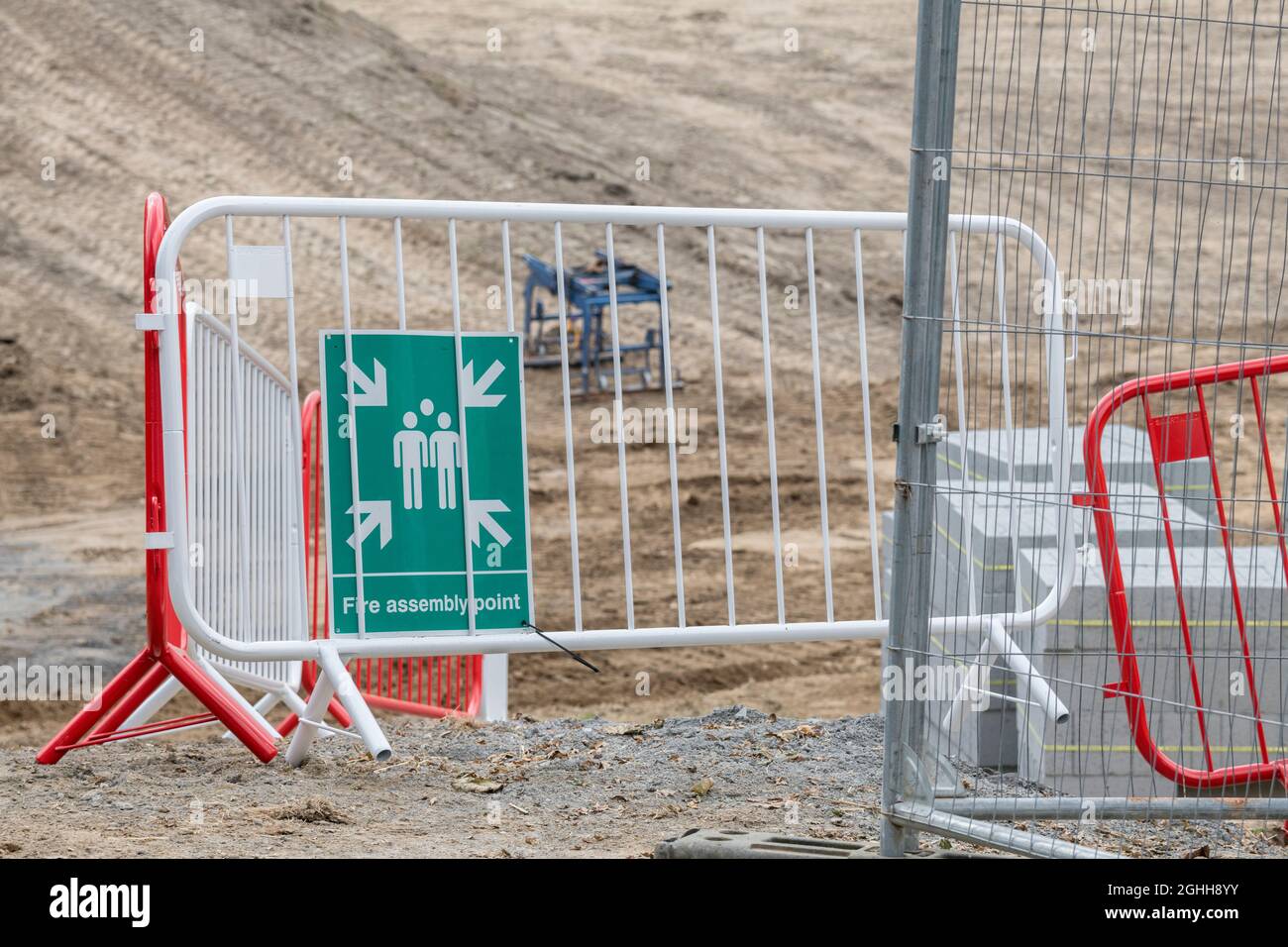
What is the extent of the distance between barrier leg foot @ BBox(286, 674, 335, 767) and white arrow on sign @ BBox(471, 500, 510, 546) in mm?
679

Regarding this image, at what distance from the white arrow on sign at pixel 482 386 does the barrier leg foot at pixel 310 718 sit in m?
1.04

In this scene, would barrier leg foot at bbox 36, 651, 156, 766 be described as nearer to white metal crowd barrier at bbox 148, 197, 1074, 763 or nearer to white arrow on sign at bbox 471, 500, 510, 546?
white metal crowd barrier at bbox 148, 197, 1074, 763

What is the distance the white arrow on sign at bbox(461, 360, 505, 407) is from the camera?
4.74 m

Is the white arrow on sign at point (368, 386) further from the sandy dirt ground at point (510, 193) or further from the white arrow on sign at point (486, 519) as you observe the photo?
the sandy dirt ground at point (510, 193)

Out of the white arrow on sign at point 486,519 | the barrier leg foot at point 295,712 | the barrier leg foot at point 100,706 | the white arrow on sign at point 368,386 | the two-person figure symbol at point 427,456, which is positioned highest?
the white arrow on sign at point 368,386

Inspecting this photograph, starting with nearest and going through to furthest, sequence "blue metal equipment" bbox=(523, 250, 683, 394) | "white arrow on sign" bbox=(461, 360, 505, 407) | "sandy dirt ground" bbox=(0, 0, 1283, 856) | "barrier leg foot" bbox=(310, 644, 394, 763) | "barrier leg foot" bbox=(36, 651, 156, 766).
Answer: "barrier leg foot" bbox=(310, 644, 394, 763) < "sandy dirt ground" bbox=(0, 0, 1283, 856) < "white arrow on sign" bbox=(461, 360, 505, 407) < "barrier leg foot" bbox=(36, 651, 156, 766) < "blue metal equipment" bbox=(523, 250, 683, 394)

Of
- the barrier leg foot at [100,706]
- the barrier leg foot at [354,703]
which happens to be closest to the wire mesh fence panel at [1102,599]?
the barrier leg foot at [354,703]

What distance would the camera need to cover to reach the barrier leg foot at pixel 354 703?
4.39 meters

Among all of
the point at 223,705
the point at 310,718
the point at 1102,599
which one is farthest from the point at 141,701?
the point at 1102,599

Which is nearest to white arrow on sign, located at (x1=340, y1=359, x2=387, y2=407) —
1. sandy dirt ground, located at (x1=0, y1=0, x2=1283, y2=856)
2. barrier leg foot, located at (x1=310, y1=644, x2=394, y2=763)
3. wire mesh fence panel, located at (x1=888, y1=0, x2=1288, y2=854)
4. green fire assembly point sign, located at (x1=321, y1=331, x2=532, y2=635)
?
green fire assembly point sign, located at (x1=321, y1=331, x2=532, y2=635)

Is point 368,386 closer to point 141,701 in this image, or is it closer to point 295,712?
point 141,701

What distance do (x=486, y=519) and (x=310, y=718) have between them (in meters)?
0.89

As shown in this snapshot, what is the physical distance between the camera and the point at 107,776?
4.82 meters

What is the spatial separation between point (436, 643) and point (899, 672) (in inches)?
67.3
